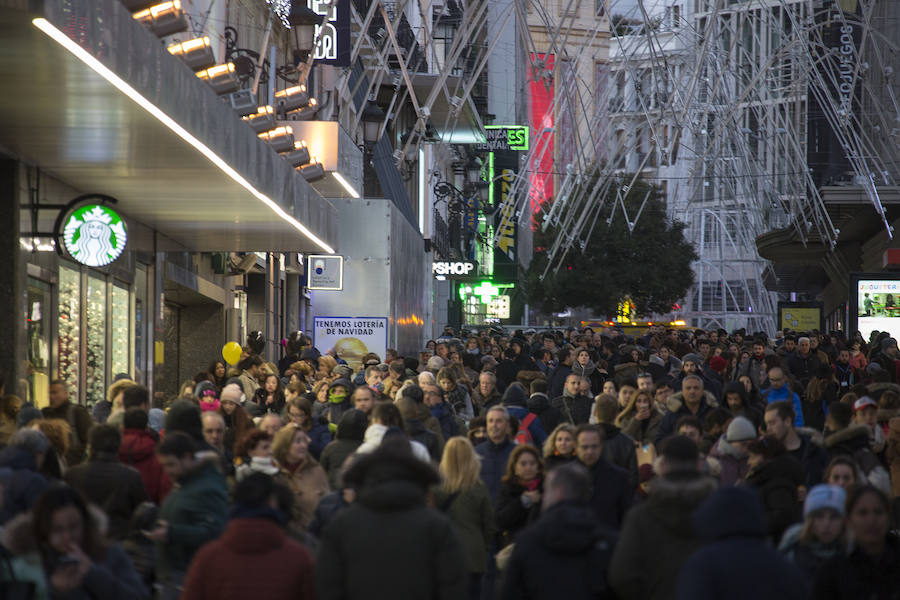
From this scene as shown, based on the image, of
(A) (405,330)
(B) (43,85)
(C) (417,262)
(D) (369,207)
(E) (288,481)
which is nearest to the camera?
(E) (288,481)

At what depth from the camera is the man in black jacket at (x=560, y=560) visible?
6.82 meters

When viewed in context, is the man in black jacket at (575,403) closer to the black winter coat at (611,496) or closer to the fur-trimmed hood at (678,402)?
the fur-trimmed hood at (678,402)

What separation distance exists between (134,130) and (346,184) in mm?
13586

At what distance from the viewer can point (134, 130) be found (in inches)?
511

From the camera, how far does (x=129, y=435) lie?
31.3 feet

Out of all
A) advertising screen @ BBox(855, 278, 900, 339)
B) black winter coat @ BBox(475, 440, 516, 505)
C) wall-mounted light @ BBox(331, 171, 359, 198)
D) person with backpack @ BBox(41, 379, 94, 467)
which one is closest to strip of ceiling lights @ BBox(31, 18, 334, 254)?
person with backpack @ BBox(41, 379, 94, 467)

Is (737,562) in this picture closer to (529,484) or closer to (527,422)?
(529,484)

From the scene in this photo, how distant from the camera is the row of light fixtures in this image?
45.9 feet

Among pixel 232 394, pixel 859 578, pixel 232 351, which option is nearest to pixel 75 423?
pixel 232 394

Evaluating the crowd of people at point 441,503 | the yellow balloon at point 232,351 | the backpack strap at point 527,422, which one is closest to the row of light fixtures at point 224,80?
the yellow balloon at point 232,351

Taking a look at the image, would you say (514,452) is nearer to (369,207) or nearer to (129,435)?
(129,435)

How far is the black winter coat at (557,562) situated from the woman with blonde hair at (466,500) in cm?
224

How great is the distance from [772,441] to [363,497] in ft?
12.2

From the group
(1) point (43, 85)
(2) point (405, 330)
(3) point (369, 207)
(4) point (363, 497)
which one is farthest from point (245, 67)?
(4) point (363, 497)
